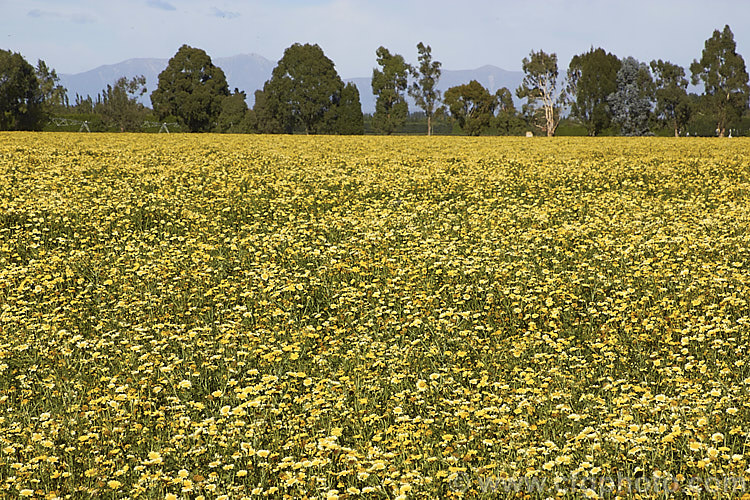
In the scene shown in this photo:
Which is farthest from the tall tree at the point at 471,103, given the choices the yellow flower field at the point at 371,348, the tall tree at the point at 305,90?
the yellow flower field at the point at 371,348

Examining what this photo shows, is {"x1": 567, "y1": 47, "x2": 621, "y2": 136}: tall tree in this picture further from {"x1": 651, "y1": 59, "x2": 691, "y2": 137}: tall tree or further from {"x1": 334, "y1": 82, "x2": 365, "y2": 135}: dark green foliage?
{"x1": 334, "y1": 82, "x2": 365, "y2": 135}: dark green foliage

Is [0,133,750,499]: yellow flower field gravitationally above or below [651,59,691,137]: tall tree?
below

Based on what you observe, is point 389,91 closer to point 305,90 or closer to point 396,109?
point 396,109

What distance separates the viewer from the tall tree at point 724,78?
73312 mm

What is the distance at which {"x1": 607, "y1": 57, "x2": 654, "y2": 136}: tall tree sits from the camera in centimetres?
7900

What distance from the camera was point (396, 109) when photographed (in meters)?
92.1

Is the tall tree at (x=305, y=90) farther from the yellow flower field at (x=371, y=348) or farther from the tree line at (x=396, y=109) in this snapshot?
the yellow flower field at (x=371, y=348)

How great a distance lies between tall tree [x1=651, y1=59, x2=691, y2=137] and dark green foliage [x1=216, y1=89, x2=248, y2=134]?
5206 cm

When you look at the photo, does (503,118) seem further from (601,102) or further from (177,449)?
(177,449)

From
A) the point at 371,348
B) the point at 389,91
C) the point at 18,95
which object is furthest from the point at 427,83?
the point at 371,348

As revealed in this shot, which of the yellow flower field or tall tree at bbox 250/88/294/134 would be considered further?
tall tree at bbox 250/88/294/134

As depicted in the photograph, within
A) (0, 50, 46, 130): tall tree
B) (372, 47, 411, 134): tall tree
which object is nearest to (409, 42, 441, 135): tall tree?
(372, 47, 411, 134): tall tree

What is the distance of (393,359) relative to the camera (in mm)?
6562

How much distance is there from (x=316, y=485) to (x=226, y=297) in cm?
446
